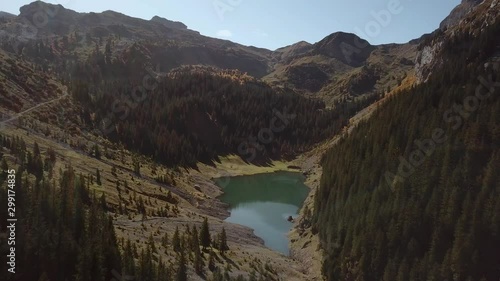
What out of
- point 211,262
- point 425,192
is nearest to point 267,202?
point 425,192

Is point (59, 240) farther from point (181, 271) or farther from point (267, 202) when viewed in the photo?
point (267, 202)

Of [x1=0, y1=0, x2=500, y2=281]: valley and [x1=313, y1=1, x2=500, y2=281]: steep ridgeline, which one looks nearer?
[x1=0, y1=0, x2=500, y2=281]: valley

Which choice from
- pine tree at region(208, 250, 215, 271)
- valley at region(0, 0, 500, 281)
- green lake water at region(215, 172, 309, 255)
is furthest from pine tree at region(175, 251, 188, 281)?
green lake water at region(215, 172, 309, 255)

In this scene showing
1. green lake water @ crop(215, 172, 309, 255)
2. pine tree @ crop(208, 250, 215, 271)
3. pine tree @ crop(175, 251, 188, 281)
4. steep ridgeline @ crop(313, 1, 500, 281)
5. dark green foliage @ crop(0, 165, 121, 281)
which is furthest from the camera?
green lake water @ crop(215, 172, 309, 255)

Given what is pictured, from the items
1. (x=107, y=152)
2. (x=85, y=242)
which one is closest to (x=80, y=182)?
(x=85, y=242)

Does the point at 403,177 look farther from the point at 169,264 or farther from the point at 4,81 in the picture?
the point at 4,81

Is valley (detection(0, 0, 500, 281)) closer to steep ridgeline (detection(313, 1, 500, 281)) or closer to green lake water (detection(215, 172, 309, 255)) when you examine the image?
steep ridgeline (detection(313, 1, 500, 281))
